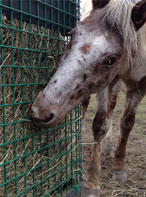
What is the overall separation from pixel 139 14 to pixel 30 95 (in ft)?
3.75

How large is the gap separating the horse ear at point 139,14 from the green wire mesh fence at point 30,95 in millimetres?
599

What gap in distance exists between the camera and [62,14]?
2.31 meters

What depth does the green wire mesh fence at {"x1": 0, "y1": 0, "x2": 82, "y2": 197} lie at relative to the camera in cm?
176

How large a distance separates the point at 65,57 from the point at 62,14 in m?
0.60

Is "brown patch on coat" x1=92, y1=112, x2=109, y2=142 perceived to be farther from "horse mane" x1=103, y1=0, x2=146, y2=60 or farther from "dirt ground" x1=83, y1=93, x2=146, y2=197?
"horse mane" x1=103, y1=0, x2=146, y2=60

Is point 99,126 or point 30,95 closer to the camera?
point 30,95

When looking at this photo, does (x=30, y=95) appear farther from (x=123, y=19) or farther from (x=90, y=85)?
(x=123, y=19)

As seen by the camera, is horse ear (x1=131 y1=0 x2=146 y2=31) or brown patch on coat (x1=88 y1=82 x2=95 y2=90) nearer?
brown patch on coat (x1=88 y1=82 x2=95 y2=90)

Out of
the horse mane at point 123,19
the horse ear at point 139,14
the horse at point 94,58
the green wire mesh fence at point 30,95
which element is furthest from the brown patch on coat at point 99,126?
the horse ear at point 139,14

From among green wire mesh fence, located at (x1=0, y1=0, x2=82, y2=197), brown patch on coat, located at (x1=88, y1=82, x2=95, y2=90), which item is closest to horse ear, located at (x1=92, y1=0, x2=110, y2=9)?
green wire mesh fence, located at (x1=0, y1=0, x2=82, y2=197)

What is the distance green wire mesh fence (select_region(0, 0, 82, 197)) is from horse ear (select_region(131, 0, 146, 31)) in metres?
0.60

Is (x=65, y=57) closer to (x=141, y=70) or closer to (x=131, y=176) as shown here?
(x=141, y=70)

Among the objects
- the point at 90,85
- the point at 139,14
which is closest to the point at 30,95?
the point at 90,85

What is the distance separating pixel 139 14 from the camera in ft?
7.18
